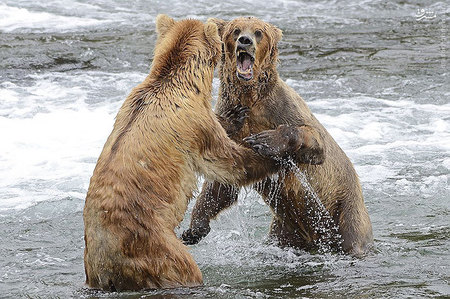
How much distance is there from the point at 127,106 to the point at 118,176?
1.81ft

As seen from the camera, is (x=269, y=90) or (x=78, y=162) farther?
(x=78, y=162)

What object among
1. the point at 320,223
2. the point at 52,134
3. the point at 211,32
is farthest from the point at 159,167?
the point at 52,134

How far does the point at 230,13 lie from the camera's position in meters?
16.3

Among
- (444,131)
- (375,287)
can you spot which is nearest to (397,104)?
(444,131)

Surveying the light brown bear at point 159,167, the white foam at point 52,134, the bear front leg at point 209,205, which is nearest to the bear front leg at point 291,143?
the light brown bear at point 159,167

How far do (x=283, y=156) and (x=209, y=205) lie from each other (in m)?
0.89

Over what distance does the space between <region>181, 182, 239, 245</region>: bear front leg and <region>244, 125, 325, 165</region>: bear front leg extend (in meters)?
0.76

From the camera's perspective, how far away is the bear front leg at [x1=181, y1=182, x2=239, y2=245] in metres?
6.44

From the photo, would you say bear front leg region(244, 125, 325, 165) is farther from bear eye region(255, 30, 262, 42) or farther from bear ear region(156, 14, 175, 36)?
bear ear region(156, 14, 175, 36)

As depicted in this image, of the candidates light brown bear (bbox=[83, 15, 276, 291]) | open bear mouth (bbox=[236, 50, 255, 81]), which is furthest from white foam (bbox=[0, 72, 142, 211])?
light brown bear (bbox=[83, 15, 276, 291])

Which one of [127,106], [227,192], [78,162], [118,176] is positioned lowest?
[78,162]

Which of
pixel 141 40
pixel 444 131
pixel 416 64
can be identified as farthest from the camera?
pixel 141 40

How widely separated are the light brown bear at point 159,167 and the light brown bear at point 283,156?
446mm

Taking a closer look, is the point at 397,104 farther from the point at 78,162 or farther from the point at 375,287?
the point at 375,287
